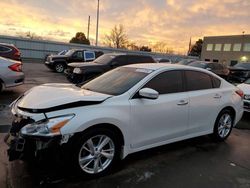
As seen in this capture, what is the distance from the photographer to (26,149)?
3467mm

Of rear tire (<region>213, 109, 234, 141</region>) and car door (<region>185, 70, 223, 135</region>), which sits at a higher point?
car door (<region>185, 70, 223, 135</region>)

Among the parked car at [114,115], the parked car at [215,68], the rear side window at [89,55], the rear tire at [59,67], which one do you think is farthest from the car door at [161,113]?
the rear tire at [59,67]

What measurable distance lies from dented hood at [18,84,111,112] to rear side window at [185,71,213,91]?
180 centimetres

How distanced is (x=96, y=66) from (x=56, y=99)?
759cm

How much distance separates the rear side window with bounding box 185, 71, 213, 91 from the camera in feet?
17.0

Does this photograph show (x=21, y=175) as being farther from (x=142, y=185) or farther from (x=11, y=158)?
(x=142, y=185)

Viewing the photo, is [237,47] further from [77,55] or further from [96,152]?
[96,152]

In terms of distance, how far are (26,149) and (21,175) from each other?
1.73ft

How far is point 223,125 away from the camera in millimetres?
5844

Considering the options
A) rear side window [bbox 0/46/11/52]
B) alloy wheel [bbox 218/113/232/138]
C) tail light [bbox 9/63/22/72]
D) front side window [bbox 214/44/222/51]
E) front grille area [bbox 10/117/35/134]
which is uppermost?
front side window [bbox 214/44/222/51]

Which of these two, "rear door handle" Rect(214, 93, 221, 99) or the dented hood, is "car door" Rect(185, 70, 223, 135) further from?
the dented hood

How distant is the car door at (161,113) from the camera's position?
167 inches

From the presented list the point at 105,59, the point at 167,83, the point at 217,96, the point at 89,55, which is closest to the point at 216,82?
the point at 217,96

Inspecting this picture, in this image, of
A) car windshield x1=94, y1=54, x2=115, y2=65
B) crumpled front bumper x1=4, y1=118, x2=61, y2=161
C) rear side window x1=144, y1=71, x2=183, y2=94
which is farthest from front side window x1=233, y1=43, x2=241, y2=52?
crumpled front bumper x1=4, y1=118, x2=61, y2=161
